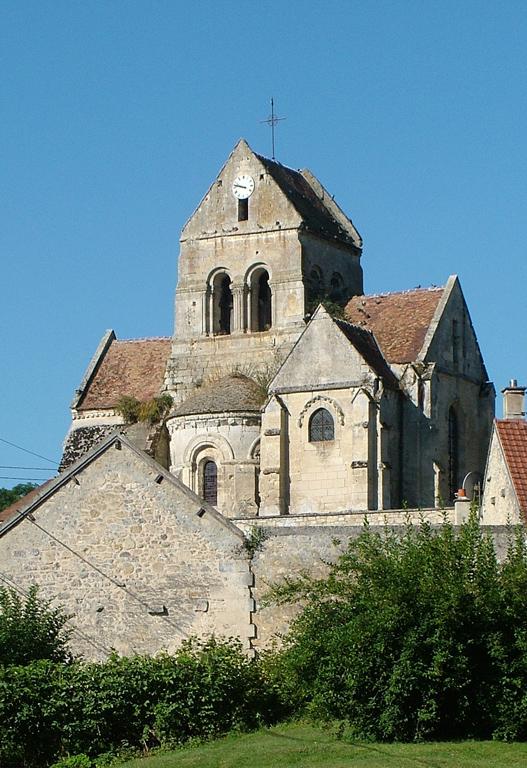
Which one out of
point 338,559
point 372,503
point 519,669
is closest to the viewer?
point 519,669

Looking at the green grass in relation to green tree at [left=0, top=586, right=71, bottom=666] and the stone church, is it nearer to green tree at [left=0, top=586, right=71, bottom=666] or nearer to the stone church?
green tree at [left=0, top=586, right=71, bottom=666]

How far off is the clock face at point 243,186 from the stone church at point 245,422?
72mm

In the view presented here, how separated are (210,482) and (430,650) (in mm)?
24890

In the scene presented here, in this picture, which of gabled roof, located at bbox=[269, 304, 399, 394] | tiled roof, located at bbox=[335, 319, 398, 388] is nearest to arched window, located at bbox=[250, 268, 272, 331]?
tiled roof, located at bbox=[335, 319, 398, 388]

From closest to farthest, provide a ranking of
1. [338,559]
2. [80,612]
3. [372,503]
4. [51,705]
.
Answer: [51,705] < [338,559] < [80,612] < [372,503]

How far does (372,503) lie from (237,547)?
53.3 ft

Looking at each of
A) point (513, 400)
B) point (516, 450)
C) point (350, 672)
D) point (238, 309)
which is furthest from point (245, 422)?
point (350, 672)

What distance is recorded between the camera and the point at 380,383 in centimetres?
4947

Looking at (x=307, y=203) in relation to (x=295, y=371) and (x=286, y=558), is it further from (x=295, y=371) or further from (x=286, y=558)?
(x=286, y=558)

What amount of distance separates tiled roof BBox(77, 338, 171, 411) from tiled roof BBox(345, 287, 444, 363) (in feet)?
23.6

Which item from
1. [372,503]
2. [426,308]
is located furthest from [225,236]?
[372,503]

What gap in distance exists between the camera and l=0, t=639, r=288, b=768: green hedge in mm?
29062

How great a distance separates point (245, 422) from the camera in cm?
5166

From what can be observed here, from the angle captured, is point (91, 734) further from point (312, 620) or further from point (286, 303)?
point (286, 303)
